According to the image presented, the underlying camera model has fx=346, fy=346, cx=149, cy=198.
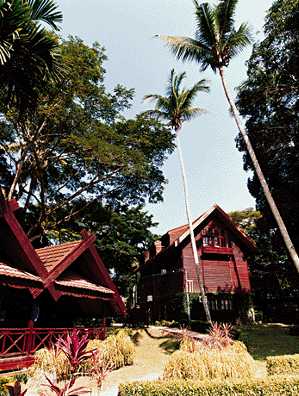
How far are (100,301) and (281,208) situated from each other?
35.1 feet

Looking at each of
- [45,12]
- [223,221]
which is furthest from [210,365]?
[223,221]

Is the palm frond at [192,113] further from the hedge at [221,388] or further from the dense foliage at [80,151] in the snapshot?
the hedge at [221,388]

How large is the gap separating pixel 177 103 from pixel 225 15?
866 centimetres

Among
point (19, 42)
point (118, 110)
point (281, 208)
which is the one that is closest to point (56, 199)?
point (118, 110)

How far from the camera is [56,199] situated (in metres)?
26.2

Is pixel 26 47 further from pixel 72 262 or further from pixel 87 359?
pixel 87 359

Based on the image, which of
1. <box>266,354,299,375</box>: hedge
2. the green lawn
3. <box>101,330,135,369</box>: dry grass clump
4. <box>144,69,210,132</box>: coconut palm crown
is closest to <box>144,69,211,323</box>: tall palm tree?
<box>144,69,210,132</box>: coconut palm crown

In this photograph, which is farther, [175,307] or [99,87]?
[175,307]

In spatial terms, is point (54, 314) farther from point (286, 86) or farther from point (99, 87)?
point (286, 86)

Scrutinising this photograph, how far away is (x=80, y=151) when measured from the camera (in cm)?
2114

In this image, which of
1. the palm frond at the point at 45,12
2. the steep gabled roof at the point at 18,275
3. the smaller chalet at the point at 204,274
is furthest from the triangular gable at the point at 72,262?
the smaller chalet at the point at 204,274

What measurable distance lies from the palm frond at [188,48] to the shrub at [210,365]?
1431 centimetres

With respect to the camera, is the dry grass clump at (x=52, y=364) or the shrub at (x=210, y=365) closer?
the shrub at (x=210, y=365)

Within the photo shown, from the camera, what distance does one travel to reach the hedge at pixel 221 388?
630 centimetres
